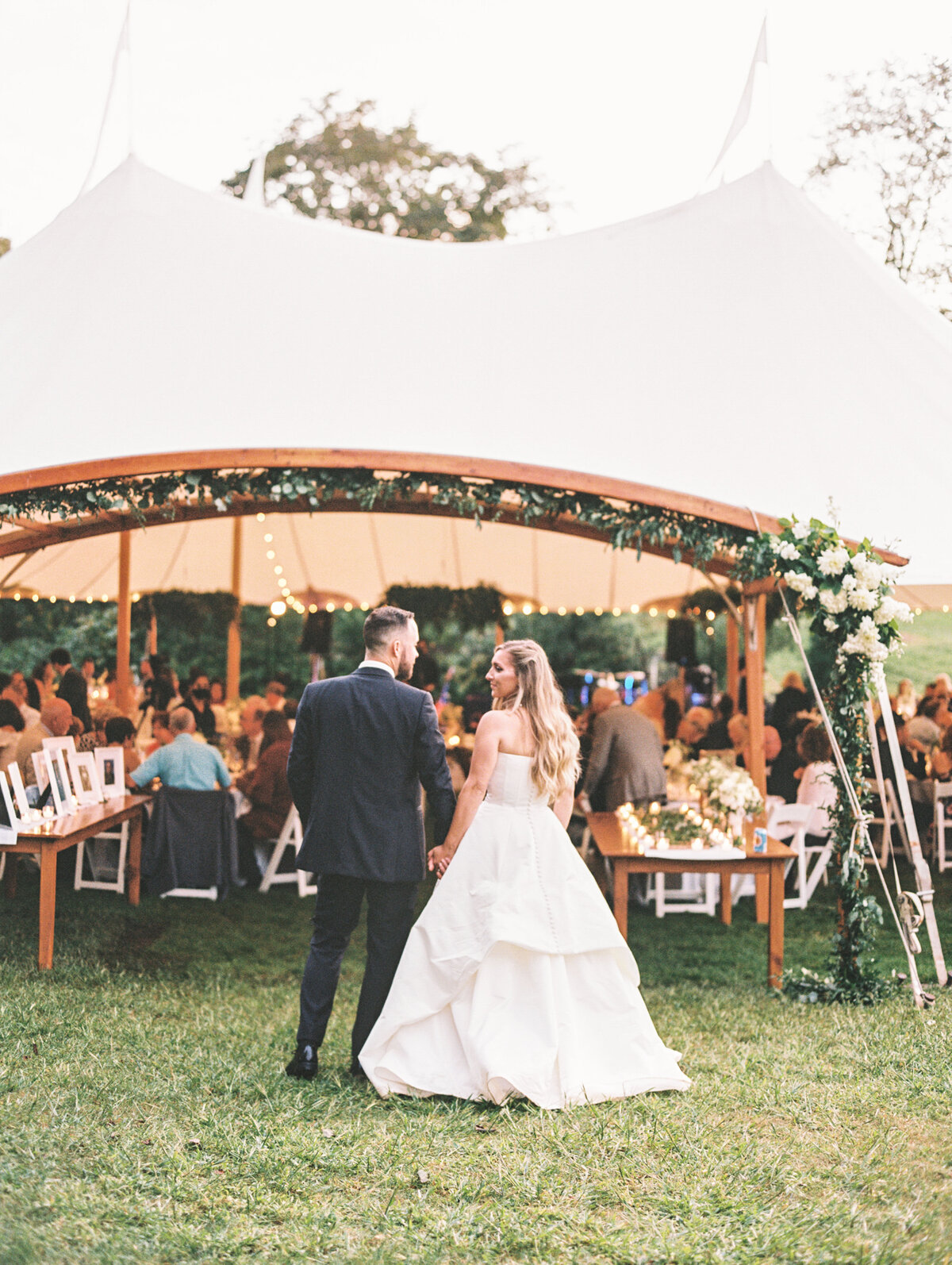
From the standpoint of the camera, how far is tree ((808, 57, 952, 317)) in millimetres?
16500

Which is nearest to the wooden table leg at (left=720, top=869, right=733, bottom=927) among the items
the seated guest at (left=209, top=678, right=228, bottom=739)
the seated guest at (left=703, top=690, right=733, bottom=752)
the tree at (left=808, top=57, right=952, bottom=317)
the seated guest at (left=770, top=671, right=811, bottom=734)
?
the seated guest at (left=703, top=690, right=733, bottom=752)

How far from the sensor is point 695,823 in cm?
581

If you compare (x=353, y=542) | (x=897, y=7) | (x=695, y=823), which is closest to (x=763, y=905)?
(x=695, y=823)

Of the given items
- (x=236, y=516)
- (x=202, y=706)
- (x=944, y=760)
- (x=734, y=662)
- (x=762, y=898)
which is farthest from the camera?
(x=734, y=662)

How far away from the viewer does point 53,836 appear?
5660 millimetres

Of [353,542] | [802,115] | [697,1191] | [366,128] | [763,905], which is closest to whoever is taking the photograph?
[697,1191]

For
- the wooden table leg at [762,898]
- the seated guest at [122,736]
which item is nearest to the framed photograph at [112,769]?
the seated guest at [122,736]

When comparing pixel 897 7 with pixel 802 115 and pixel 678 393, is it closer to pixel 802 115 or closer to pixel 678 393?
pixel 802 115

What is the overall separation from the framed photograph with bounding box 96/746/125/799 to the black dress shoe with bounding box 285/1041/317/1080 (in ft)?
11.5

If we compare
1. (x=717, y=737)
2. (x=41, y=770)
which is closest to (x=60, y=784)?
(x=41, y=770)

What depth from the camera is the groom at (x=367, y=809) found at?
13.7 feet

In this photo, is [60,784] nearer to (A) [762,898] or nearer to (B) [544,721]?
(B) [544,721]

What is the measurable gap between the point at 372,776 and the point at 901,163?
15.9m

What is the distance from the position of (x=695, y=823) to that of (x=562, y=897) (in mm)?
1811
